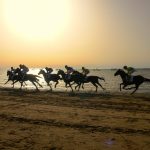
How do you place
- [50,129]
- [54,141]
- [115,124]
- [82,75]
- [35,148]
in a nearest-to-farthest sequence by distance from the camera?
[35,148] < [54,141] < [50,129] < [115,124] < [82,75]

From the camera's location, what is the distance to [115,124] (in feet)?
44.4

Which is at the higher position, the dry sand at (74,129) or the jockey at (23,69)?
the jockey at (23,69)

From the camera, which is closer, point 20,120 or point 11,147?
point 11,147

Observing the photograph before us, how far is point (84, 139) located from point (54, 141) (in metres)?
0.90

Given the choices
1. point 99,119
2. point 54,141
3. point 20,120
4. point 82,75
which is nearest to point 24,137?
point 54,141

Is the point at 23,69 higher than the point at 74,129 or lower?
higher

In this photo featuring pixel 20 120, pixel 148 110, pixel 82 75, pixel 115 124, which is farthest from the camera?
pixel 82 75

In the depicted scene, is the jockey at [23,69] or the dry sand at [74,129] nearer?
the dry sand at [74,129]

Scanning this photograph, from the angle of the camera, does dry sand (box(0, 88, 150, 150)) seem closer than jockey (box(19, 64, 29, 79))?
Yes

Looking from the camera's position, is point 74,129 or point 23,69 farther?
point 23,69

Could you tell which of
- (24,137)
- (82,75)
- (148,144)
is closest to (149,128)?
(148,144)

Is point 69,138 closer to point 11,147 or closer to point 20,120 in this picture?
→ point 11,147

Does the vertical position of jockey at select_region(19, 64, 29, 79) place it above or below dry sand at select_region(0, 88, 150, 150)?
above

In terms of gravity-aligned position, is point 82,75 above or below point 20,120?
above
